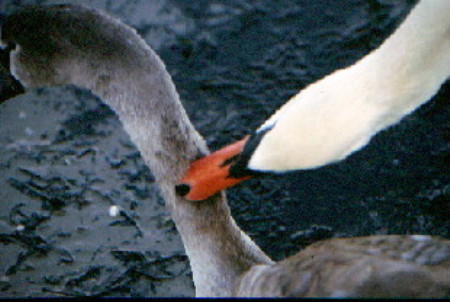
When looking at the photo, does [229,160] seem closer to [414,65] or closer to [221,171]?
[221,171]

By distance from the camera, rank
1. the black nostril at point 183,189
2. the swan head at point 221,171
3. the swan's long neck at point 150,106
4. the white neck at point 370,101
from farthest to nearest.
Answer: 1. the swan's long neck at point 150,106
2. the black nostril at point 183,189
3. the swan head at point 221,171
4. the white neck at point 370,101

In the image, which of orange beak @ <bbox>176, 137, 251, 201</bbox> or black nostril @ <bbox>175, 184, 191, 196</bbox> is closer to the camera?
orange beak @ <bbox>176, 137, 251, 201</bbox>

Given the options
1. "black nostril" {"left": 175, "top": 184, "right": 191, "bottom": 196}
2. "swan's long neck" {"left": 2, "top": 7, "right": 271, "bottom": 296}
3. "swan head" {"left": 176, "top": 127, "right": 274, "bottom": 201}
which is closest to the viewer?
"swan head" {"left": 176, "top": 127, "right": 274, "bottom": 201}

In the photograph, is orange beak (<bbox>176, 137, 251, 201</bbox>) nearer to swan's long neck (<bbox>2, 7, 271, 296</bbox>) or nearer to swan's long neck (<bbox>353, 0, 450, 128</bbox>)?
swan's long neck (<bbox>2, 7, 271, 296</bbox>)

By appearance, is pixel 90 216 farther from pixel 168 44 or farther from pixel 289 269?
pixel 289 269

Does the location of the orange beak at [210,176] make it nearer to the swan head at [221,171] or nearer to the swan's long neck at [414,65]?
the swan head at [221,171]

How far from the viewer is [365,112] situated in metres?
1.83

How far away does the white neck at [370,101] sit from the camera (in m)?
1.82

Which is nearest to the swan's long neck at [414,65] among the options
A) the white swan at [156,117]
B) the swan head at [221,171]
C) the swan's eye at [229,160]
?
the swan head at [221,171]

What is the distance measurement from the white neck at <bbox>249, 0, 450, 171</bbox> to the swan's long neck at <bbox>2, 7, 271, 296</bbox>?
0.68 metres

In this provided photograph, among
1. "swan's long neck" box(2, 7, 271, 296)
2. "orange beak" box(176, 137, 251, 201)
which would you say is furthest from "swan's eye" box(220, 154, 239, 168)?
"swan's long neck" box(2, 7, 271, 296)

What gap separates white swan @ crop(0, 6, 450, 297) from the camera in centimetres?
236

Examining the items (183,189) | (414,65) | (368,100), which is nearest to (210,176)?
(183,189)

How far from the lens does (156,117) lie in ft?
8.09
